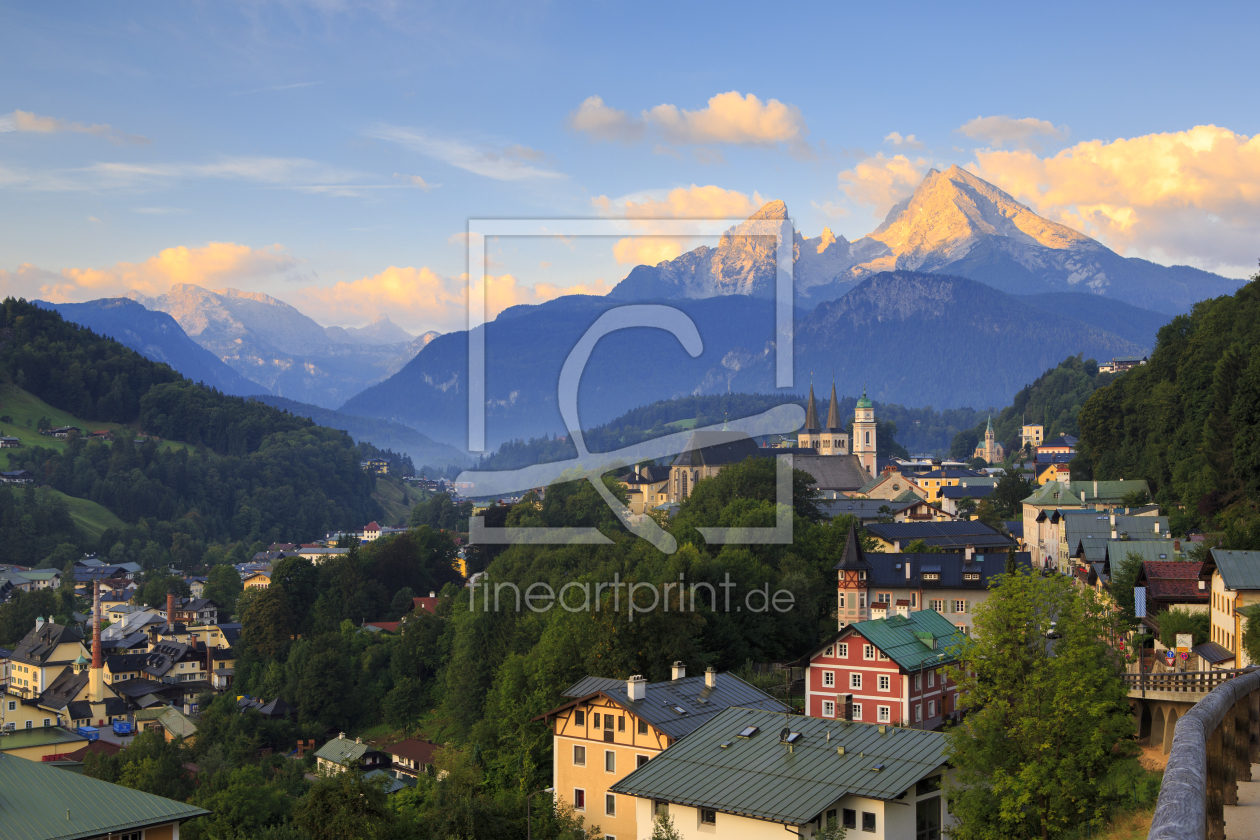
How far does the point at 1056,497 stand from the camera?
8162 cm

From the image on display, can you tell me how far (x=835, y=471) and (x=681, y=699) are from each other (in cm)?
10499

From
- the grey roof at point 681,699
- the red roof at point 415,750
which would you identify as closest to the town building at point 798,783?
the grey roof at point 681,699

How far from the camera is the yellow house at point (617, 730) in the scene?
34812 mm

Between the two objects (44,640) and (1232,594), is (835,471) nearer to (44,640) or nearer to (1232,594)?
(44,640)

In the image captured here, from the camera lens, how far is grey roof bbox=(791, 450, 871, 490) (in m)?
136

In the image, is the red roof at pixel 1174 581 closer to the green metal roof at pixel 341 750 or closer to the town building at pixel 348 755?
the town building at pixel 348 755

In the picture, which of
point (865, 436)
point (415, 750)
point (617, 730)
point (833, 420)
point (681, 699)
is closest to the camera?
point (617, 730)

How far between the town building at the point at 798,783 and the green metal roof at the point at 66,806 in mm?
11477

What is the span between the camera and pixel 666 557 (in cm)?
6169

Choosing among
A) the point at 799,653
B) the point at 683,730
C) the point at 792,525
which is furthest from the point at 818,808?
the point at 792,525

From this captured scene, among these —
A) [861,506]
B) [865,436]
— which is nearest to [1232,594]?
[861,506]

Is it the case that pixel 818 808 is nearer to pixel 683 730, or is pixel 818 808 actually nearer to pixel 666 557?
pixel 683 730

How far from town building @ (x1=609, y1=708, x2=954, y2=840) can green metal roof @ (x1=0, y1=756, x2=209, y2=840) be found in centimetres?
1148

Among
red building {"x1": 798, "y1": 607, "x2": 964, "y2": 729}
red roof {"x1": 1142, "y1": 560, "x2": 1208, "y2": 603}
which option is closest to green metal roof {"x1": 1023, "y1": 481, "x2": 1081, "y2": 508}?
red building {"x1": 798, "y1": 607, "x2": 964, "y2": 729}
